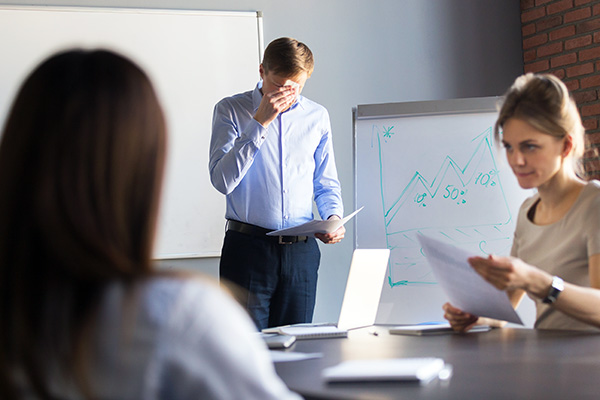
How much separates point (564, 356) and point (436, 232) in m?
1.42

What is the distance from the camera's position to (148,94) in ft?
2.15

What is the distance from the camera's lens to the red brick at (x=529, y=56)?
3.78 m

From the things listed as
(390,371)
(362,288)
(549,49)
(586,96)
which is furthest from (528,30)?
(390,371)

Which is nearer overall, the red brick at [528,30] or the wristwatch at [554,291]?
the wristwatch at [554,291]

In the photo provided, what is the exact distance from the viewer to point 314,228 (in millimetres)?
2236

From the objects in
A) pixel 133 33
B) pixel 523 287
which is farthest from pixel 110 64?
pixel 133 33

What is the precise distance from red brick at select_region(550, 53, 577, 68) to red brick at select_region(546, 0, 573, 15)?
0.84 feet

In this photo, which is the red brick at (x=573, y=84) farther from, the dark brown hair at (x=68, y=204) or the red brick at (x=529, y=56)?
the dark brown hair at (x=68, y=204)

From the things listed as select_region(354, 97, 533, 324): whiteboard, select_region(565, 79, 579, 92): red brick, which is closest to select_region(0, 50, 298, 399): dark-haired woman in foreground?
select_region(354, 97, 533, 324): whiteboard

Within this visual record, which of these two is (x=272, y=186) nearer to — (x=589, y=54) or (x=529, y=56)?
(x=589, y=54)

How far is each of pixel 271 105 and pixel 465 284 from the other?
108 cm

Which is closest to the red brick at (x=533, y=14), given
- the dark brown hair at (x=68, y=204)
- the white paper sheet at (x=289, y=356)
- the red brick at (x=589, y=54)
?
the red brick at (x=589, y=54)

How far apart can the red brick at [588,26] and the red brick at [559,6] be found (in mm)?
131

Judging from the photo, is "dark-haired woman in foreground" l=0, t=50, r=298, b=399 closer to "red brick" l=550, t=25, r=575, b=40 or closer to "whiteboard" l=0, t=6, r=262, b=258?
"whiteboard" l=0, t=6, r=262, b=258
